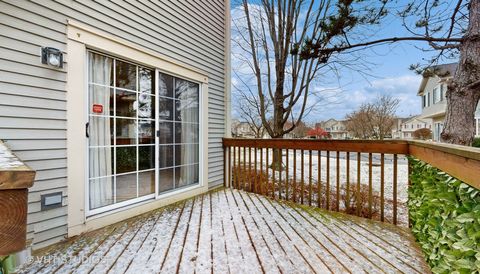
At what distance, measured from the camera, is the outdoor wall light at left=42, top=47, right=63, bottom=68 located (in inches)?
82.8

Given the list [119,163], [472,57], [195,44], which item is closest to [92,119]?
[119,163]

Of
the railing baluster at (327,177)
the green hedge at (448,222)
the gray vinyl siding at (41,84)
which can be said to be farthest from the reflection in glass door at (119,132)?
the green hedge at (448,222)

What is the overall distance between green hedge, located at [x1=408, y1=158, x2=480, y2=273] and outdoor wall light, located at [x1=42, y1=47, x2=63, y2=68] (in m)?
3.13

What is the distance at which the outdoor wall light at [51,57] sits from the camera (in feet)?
6.90

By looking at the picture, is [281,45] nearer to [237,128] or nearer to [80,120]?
[80,120]

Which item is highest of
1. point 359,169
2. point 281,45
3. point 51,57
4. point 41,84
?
point 281,45

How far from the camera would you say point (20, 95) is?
78.4 inches

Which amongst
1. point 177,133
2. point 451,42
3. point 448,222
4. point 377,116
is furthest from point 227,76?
point 377,116

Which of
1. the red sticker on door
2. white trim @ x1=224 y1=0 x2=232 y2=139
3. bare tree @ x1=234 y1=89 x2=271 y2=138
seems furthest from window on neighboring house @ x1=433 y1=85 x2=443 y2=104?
the red sticker on door

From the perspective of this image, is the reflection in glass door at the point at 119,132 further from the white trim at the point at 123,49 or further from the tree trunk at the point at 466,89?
the tree trunk at the point at 466,89

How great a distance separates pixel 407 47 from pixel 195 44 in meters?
3.14

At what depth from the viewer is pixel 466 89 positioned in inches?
92.4

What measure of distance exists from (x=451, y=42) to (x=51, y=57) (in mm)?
4194

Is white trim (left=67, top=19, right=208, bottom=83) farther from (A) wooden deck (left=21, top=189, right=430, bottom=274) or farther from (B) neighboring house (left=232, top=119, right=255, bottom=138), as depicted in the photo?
(B) neighboring house (left=232, top=119, right=255, bottom=138)
